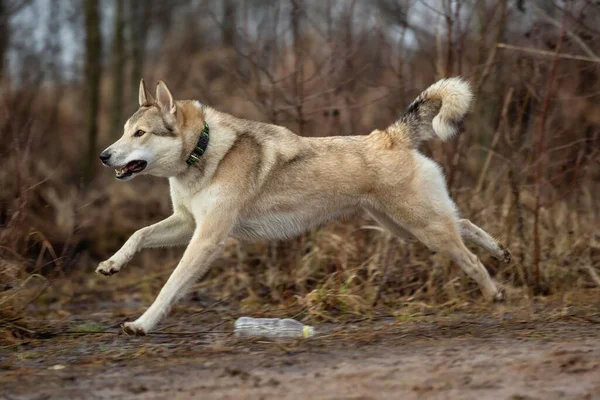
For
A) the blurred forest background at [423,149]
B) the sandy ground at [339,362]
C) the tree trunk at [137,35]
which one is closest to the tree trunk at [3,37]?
the blurred forest background at [423,149]

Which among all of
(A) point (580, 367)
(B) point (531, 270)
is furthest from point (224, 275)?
(A) point (580, 367)

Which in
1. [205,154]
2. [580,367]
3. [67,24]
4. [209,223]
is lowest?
[580,367]

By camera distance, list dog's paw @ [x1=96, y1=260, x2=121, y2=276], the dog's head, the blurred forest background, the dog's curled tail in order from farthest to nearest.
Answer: the blurred forest background → the dog's curled tail → the dog's head → dog's paw @ [x1=96, y1=260, x2=121, y2=276]

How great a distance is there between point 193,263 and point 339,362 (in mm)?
1528

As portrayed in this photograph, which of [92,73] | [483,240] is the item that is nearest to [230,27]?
[92,73]

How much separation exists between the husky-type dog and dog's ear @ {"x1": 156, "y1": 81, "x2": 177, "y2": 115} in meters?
0.01

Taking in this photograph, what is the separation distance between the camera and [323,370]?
456cm

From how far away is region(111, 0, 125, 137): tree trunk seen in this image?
15023 millimetres

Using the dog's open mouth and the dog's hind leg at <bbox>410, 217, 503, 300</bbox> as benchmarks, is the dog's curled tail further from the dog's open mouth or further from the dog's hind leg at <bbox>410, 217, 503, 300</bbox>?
the dog's open mouth

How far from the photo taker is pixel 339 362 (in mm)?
4777

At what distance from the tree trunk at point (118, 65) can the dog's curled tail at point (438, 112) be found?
9375 millimetres

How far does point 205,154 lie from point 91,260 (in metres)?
5.56

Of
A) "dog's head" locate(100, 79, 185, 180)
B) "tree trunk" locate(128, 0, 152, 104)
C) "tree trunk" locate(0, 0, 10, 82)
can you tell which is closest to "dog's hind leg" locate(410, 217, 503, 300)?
"dog's head" locate(100, 79, 185, 180)

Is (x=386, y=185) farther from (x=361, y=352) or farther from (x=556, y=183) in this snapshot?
(x=556, y=183)
